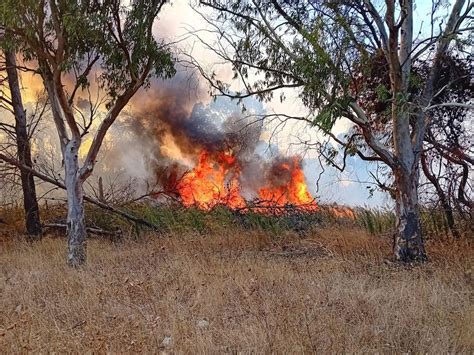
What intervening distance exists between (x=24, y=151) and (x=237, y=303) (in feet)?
29.3

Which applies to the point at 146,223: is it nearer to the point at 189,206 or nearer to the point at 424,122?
the point at 189,206

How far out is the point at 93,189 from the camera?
14.2m

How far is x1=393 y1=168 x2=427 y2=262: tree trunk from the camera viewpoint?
970 centimetres

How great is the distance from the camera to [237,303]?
6020 mm

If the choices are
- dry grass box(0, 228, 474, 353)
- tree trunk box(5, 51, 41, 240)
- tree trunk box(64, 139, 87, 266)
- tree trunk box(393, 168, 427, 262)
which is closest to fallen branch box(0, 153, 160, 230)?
tree trunk box(5, 51, 41, 240)

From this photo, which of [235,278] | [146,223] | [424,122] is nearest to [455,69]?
[424,122]

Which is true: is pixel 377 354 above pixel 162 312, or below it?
below

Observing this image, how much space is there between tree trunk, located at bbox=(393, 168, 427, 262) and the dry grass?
43cm

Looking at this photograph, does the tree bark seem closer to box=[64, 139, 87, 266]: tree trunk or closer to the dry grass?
the dry grass

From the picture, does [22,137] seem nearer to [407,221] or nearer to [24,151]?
[24,151]

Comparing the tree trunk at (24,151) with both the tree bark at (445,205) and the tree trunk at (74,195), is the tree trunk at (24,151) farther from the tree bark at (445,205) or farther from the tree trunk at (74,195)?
the tree bark at (445,205)

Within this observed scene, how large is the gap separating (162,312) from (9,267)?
17.2 feet

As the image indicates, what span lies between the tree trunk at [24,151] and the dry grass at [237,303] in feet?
10.5

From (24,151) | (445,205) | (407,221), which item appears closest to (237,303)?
(407,221)
